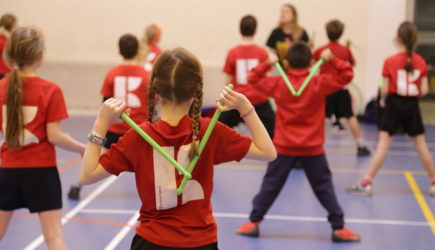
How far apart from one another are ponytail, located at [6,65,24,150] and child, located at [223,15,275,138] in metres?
3.56

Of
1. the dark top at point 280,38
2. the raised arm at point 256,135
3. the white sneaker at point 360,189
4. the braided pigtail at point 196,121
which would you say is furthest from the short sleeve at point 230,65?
the braided pigtail at point 196,121

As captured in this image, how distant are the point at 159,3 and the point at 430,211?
7.16 meters

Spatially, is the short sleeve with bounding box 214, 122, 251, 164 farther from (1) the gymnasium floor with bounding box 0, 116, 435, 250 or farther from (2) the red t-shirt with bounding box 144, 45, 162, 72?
(2) the red t-shirt with bounding box 144, 45, 162, 72

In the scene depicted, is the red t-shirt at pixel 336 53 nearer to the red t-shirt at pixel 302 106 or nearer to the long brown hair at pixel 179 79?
the red t-shirt at pixel 302 106

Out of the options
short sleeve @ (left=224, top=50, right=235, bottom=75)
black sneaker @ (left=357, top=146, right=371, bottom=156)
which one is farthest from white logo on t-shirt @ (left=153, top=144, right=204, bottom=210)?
black sneaker @ (left=357, top=146, right=371, bottom=156)

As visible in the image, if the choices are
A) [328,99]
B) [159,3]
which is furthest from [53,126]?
[159,3]

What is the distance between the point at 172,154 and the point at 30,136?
129cm

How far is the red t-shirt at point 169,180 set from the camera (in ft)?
7.47

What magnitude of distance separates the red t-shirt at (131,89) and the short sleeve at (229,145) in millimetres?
2923

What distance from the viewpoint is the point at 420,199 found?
5.87m

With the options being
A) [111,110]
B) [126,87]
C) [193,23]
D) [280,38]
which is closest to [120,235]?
[126,87]

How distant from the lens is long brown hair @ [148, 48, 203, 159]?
2.23 metres

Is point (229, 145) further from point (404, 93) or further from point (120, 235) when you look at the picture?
point (404, 93)

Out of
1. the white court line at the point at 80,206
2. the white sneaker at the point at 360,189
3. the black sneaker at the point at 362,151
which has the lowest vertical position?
the black sneaker at the point at 362,151
